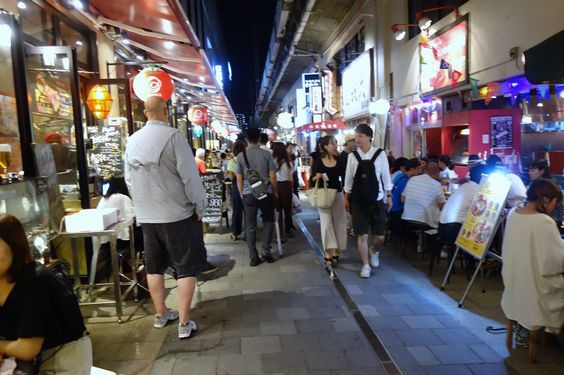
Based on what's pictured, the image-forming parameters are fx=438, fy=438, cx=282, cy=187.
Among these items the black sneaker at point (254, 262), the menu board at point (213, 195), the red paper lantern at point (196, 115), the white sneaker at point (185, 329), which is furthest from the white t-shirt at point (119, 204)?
the red paper lantern at point (196, 115)

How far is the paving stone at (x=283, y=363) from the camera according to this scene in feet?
12.0

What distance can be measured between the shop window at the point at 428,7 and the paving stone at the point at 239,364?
909 centimetres

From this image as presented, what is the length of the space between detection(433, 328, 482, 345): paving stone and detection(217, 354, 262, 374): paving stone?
1801 mm

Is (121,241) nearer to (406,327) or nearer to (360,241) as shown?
(360,241)

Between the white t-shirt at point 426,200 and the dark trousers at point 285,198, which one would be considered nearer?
the white t-shirt at point 426,200

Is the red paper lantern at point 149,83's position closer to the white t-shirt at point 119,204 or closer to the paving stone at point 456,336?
the white t-shirt at point 119,204

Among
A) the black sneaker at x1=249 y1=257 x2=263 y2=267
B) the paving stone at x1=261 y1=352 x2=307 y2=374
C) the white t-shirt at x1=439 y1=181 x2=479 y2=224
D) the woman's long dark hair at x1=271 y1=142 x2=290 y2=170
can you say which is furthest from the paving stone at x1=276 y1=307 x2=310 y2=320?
the woman's long dark hair at x1=271 y1=142 x2=290 y2=170

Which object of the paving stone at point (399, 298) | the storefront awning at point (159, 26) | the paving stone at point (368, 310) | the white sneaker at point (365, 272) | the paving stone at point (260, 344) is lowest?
the paving stone at point (399, 298)

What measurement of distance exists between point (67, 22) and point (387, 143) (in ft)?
33.8

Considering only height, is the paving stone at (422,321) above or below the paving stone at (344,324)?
below

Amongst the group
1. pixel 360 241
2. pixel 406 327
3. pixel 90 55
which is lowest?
pixel 406 327

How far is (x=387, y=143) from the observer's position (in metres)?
14.6

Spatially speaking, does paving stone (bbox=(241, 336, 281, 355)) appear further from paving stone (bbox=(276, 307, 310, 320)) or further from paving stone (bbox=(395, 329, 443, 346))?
paving stone (bbox=(395, 329, 443, 346))

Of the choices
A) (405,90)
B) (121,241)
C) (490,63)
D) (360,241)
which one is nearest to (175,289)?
(121,241)
